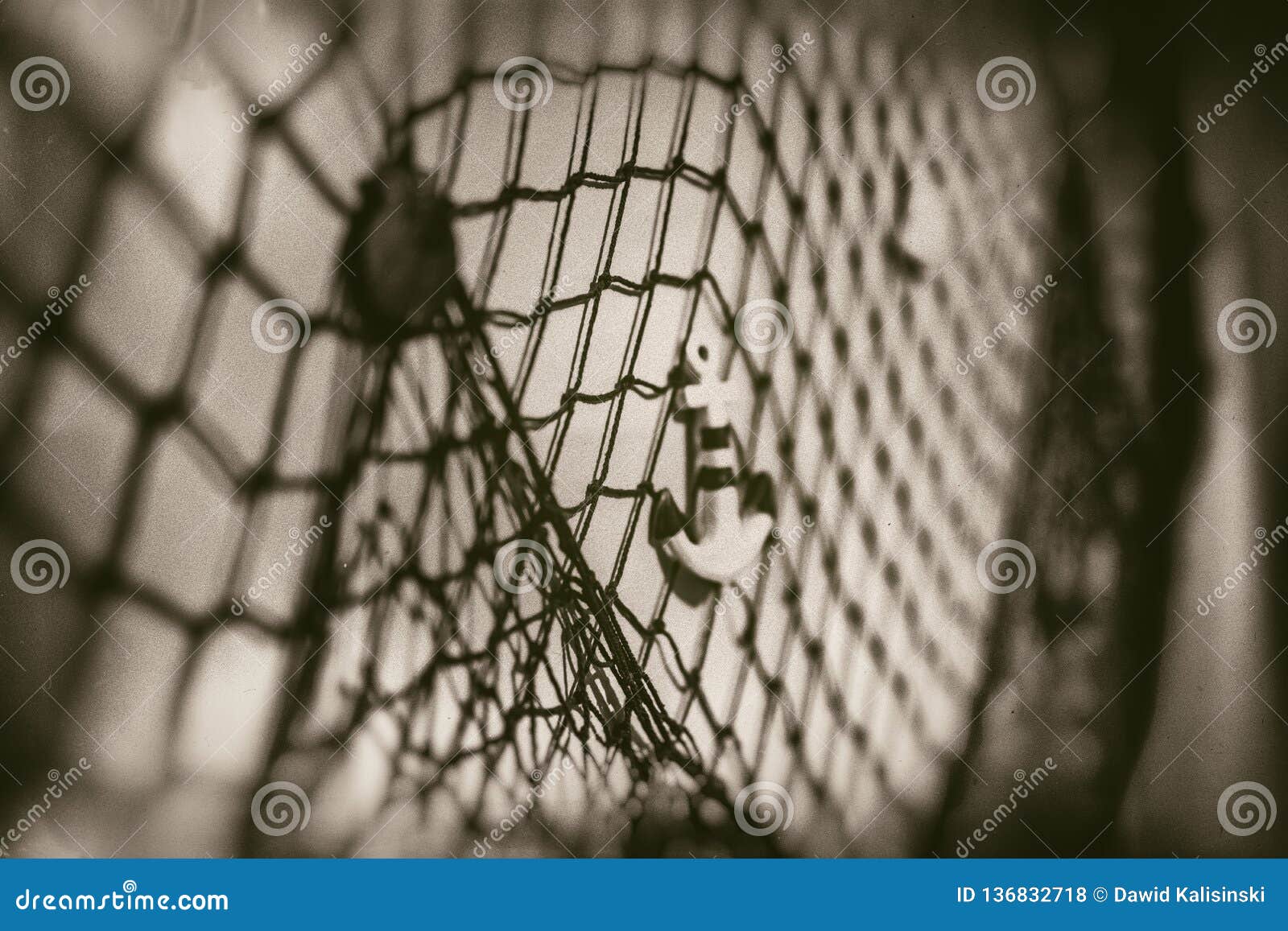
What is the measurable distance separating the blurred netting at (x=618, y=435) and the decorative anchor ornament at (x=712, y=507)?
0.12 feet

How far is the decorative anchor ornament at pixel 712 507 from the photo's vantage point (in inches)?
73.5

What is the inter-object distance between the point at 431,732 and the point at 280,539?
567 mm

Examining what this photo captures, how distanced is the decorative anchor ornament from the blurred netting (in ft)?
0.12

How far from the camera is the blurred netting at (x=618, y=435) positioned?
6.05ft

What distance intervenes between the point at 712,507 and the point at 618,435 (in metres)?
0.28

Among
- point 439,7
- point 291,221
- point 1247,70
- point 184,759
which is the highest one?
point 1247,70

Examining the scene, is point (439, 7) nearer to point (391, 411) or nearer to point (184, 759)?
point (391, 411)

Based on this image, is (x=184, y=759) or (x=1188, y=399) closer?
(x=184, y=759)

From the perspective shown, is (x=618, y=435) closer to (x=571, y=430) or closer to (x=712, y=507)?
(x=571, y=430)

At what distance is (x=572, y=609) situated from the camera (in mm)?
1874

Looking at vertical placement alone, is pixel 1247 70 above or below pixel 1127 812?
above

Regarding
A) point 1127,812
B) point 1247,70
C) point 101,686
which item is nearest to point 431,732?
point 101,686

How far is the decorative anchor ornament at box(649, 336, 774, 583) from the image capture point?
6.12 ft

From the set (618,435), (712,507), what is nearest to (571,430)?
(618,435)
